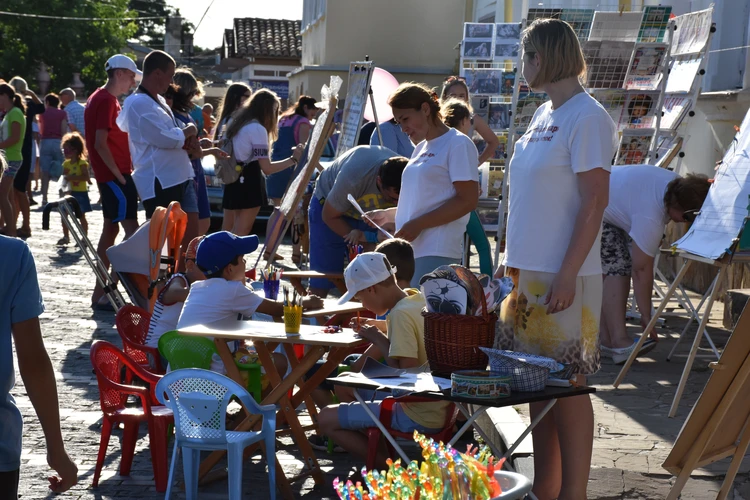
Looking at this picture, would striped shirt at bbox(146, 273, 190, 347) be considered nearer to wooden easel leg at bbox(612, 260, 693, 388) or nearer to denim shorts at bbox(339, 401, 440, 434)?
denim shorts at bbox(339, 401, 440, 434)

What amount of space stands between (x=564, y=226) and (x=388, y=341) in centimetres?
103

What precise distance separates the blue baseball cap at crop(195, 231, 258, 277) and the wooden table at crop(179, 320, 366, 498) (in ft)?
1.13

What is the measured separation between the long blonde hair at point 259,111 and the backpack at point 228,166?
199mm

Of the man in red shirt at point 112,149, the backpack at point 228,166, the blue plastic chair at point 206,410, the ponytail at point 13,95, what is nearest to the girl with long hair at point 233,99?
the backpack at point 228,166

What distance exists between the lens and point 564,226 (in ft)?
13.5

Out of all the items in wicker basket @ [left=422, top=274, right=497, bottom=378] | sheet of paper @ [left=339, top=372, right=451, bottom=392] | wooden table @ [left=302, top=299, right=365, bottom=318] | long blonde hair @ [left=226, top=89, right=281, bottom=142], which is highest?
long blonde hair @ [left=226, top=89, right=281, bottom=142]

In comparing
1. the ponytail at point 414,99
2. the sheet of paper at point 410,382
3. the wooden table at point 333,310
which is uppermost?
the ponytail at point 414,99

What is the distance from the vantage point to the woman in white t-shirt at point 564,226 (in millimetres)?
4000

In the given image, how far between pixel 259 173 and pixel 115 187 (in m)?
1.45

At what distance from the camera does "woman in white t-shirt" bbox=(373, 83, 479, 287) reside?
18.3ft

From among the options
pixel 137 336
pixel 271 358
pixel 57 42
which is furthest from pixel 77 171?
pixel 57 42

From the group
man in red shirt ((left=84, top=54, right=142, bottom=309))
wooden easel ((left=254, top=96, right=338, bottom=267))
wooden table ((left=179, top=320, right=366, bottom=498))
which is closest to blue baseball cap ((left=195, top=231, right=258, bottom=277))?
wooden table ((left=179, top=320, right=366, bottom=498))

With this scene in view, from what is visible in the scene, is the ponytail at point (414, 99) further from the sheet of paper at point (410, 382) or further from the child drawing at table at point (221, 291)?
the sheet of paper at point (410, 382)

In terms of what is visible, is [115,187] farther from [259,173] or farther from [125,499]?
[125,499]
